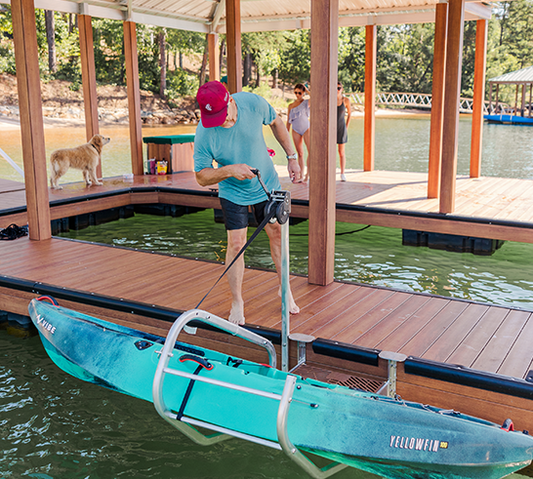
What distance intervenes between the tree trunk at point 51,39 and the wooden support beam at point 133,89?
24.7m

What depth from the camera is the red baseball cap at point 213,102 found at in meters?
3.54

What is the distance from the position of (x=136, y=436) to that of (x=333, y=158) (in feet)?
8.68

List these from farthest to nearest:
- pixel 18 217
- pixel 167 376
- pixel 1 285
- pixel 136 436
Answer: pixel 18 217, pixel 1 285, pixel 136 436, pixel 167 376

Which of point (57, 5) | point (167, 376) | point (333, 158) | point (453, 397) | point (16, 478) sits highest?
point (57, 5)

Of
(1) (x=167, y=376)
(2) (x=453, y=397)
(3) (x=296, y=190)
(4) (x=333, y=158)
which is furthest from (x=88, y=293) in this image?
(3) (x=296, y=190)

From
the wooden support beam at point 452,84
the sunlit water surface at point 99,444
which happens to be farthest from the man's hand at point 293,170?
the wooden support beam at point 452,84

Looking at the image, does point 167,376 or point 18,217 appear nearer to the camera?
point 167,376

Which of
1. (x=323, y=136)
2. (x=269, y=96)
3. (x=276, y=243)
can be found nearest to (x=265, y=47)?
(x=269, y=96)

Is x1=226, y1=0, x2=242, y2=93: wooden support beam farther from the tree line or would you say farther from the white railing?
the white railing

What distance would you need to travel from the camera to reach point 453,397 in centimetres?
343

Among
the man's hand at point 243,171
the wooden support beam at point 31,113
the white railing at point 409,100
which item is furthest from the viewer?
the white railing at point 409,100

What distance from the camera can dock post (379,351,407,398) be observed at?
139 inches

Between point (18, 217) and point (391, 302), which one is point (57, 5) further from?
point (391, 302)

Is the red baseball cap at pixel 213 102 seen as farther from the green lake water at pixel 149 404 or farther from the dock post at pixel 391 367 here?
the green lake water at pixel 149 404
